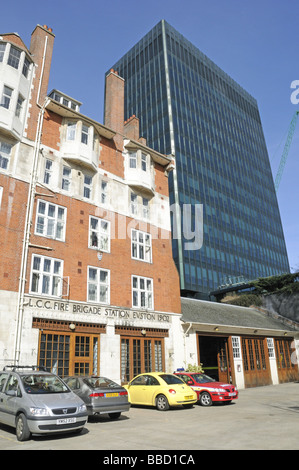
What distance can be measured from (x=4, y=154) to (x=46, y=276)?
6.82m

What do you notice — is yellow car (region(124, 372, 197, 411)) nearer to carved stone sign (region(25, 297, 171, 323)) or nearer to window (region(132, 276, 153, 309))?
carved stone sign (region(25, 297, 171, 323))

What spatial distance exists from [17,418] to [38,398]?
677 mm

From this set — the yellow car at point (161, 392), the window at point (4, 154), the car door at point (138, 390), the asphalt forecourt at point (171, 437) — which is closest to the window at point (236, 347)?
the yellow car at point (161, 392)

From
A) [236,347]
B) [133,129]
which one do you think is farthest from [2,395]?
[133,129]

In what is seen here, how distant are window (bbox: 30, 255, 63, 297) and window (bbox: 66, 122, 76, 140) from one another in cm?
789

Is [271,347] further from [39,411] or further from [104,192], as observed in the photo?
[39,411]

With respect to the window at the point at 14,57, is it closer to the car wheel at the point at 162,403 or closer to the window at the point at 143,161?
the window at the point at 143,161

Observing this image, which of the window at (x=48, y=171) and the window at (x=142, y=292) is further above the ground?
the window at (x=48, y=171)

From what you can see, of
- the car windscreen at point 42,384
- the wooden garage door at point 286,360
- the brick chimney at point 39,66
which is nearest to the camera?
the car windscreen at point 42,384

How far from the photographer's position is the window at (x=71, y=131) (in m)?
22.1

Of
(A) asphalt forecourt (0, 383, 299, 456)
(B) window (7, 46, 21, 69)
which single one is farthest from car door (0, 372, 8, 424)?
(B) window (7, 46, 21, 69)

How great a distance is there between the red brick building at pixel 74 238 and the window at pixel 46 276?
0.05 m

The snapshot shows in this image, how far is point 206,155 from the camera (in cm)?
7412
